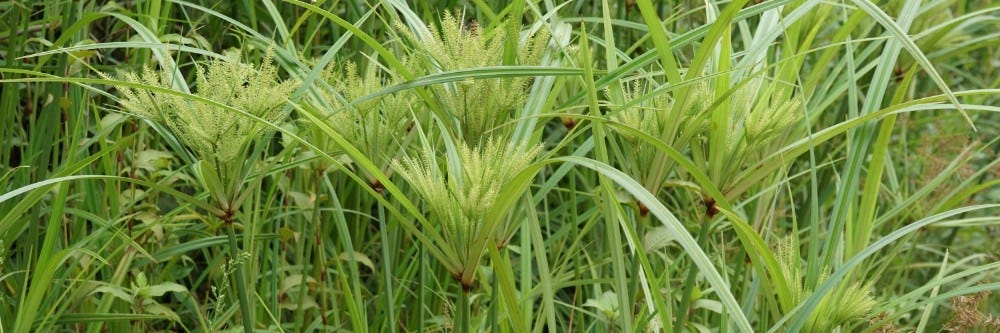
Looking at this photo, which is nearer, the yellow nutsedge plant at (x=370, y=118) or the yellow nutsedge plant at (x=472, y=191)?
the yellow nutsedge plant at (x=472, y=191)

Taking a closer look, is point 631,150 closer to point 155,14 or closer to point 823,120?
point 155,14

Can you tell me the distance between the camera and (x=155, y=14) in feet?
3.68

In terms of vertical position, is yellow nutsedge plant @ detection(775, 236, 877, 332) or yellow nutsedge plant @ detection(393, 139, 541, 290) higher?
yellow nutsedge plant @ detection(393, 139, 541, 290)

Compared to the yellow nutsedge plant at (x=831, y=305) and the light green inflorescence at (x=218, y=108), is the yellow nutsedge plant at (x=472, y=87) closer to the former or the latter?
the light green inflorescence at (x=218, y=108)

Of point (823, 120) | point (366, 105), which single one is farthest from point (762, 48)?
point (823, 120)

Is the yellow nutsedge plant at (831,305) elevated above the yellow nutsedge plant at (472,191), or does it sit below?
below

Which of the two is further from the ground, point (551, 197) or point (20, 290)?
point (20, 290)

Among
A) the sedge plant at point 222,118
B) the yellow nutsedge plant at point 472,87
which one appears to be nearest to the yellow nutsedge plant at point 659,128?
the yellow nutsedge plant at point 472,87

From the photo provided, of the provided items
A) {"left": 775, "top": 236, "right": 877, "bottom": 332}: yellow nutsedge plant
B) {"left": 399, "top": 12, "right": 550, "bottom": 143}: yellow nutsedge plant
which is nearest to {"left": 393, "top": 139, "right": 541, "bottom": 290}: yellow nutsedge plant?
{"left": 399, "top": 12, "right": 550, "bottom": 143}: yellow nutsedge plant

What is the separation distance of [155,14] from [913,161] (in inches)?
58.3

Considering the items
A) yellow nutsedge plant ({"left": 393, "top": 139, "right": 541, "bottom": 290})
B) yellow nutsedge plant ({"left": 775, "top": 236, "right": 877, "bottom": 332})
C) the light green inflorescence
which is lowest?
yellow nutsedge plant ({"left": 775, "top": 236, "right": 877, "bottom": 332})

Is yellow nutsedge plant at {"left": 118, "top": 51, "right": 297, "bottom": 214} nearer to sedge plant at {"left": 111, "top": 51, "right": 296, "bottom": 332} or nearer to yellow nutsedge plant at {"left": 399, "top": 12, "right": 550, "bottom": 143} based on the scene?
sedge plant at {"left": 111, "top": 51, "right": 296, "bottom": 332}

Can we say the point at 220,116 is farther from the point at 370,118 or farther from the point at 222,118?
the point at 370,118

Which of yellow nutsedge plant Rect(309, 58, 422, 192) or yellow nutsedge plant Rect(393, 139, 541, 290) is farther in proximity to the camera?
yellow nutsedge plant Rect(309, 58, 422, 192)
